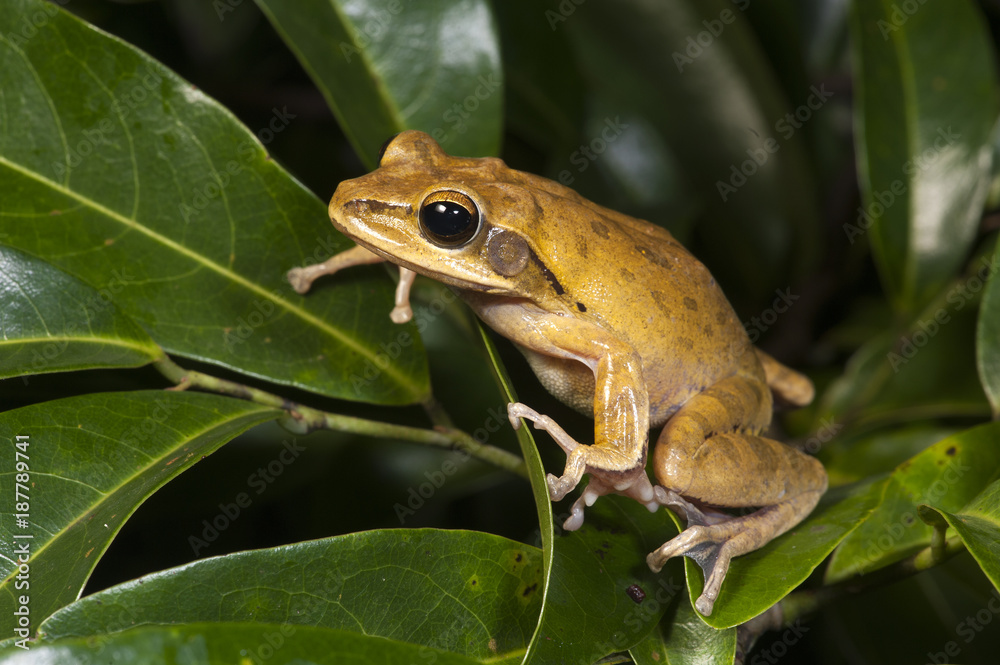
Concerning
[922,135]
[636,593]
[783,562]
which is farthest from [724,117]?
[636,593]

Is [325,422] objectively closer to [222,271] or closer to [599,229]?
[222,271]

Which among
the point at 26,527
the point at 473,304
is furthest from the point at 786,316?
the point at 26,527

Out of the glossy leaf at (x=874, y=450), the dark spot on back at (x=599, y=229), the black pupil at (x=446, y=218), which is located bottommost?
the glossy leaf at (x=874, y=450)

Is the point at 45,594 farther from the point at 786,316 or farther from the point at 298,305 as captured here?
the point at 786,316

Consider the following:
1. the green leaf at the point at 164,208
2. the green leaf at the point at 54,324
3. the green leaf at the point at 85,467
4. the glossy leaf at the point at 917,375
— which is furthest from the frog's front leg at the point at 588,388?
Result: the glossy leaf at the point at 917,375

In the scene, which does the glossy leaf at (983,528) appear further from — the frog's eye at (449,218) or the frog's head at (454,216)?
the frog's eye at (449,218)
